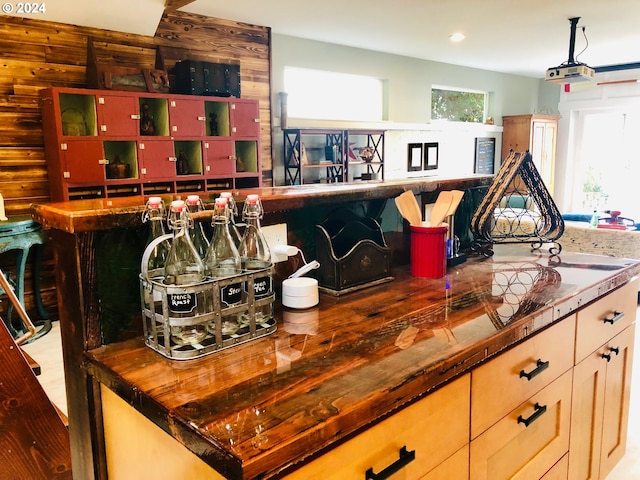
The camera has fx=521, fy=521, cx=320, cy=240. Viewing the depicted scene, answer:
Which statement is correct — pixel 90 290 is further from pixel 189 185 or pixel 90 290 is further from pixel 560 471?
pixel 189 185

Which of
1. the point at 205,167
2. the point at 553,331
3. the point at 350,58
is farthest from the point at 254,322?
the point at 350,58

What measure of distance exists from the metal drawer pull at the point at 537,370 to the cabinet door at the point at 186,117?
3656mm

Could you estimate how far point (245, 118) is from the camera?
4754mm

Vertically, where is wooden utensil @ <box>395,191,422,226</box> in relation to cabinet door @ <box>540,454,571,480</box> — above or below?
above

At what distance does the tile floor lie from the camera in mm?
2088

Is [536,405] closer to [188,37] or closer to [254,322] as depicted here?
[254,322]

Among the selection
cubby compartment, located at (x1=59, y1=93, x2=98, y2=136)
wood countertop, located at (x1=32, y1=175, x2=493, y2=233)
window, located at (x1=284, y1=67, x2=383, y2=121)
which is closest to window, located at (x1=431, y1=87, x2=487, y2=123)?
window, located at (x1=284, y1=67, x2=383, y2=121)

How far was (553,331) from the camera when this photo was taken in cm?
139

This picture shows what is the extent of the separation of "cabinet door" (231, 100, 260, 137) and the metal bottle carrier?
375 centimetres

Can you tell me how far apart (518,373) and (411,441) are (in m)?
0.42

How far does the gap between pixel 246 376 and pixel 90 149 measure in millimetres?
3477

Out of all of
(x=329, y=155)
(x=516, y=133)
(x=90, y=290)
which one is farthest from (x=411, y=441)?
(x=516, y=133)

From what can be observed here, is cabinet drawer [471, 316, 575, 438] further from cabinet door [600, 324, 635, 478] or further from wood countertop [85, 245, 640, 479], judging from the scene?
cabinet door [600, 324, 635, 478]

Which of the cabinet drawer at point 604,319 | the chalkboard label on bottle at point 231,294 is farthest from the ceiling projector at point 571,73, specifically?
the chalkboard label on bottle at point 231,294
